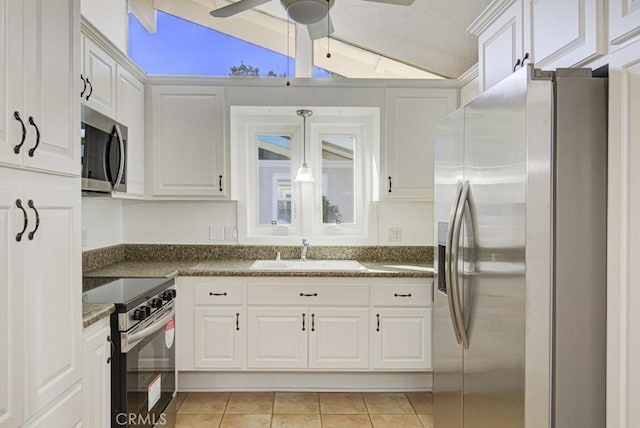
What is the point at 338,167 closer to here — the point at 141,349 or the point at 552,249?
the point at 141,349

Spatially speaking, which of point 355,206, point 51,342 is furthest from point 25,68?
point 355,206

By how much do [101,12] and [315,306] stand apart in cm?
249

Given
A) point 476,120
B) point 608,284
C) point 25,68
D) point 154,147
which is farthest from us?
point 154,147

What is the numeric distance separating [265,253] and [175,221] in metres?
0.79

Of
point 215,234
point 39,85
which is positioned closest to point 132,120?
point 215,234

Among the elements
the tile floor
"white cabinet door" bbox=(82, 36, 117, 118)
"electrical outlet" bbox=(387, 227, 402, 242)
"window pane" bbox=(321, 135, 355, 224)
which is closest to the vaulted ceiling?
"window pane" bbox=(321, 135, 355, 224)

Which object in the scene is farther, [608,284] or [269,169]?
[269,169]

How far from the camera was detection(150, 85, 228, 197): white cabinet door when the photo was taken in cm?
302

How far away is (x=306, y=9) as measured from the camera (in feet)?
5.94

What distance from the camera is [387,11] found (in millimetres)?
2752

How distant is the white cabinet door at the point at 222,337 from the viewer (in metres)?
2.74

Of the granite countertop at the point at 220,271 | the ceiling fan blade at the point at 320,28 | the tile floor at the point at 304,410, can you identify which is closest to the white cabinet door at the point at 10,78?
the ceiling fan blade at the point at 320,28

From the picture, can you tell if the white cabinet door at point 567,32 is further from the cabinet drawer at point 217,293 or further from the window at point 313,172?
the cabinet drawer at point 217,293

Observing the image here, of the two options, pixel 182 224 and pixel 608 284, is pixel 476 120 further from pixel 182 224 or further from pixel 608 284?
pixel 182 224
